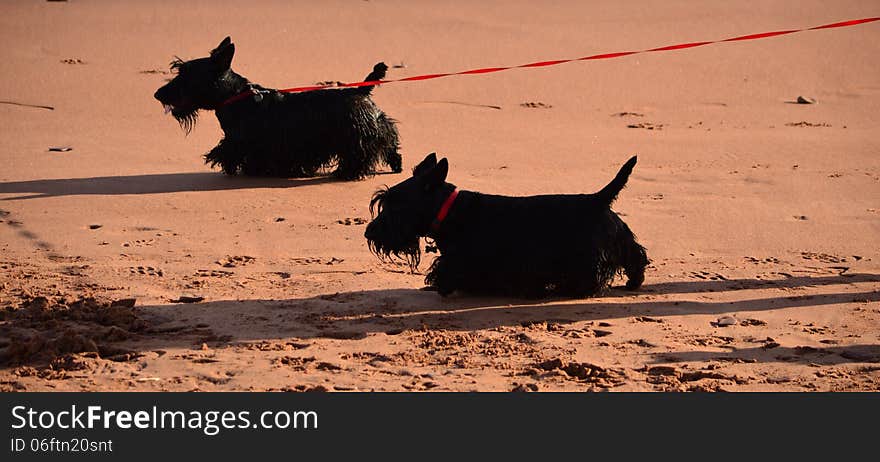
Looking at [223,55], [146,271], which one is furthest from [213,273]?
[223,55]

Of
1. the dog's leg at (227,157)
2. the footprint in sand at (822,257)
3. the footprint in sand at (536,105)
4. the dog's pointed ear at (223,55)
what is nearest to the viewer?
the footprint in sand at (822,257)

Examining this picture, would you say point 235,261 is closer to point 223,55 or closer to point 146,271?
point 146,271

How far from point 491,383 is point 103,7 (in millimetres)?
15241

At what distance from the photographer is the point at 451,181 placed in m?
9.68

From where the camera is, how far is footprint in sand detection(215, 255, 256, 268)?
7406 mm

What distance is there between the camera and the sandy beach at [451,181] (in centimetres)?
557

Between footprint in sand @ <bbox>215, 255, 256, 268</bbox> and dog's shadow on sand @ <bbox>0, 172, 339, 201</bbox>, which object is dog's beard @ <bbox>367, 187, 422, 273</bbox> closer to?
footprint in sand @ <bbox>215, 255, 256, 268</bbox>

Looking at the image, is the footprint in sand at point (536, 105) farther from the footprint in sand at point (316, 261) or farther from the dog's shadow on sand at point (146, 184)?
the footprint in sand at point (316, 261)

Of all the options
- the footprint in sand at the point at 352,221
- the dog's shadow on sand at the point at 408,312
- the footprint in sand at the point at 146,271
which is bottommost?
the dog's shadow on sand at the point at 408,312

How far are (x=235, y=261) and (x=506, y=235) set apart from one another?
2.06 meters

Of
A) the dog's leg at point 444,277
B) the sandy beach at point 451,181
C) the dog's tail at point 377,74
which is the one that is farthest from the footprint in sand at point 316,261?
the dog's tail at point 377,74

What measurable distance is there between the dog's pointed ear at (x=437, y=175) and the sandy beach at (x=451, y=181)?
752 mm

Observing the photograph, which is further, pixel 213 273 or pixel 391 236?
pixel 213 273
